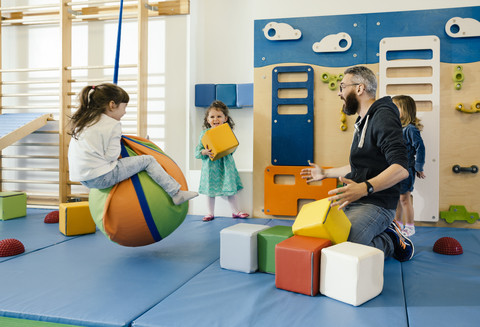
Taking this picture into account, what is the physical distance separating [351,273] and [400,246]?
2.59ft

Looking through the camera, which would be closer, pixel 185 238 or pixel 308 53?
pixel 185 238

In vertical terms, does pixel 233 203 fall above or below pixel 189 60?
below

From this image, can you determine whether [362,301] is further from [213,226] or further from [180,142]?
[180,142]

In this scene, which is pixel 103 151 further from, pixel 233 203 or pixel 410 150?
pixel 410 150

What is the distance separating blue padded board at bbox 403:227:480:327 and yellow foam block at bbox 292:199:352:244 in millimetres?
378

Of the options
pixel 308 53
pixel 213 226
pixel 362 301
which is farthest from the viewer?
pixel 308 53

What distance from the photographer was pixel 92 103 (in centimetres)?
227

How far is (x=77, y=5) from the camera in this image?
427 centimetres

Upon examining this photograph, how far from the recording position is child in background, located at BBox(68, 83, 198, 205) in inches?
83.5

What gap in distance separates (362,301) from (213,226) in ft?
5.65

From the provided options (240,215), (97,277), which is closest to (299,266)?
(97,277)

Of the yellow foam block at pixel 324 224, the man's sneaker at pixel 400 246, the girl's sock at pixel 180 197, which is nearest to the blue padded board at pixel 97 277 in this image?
the girl's sock at pixel 180 197

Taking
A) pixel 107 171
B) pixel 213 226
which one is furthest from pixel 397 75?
pixel 107 171

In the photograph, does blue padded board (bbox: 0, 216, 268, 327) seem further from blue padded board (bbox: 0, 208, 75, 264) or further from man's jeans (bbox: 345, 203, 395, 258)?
man's jeans (bbox: 345, 203, 395, 258)
